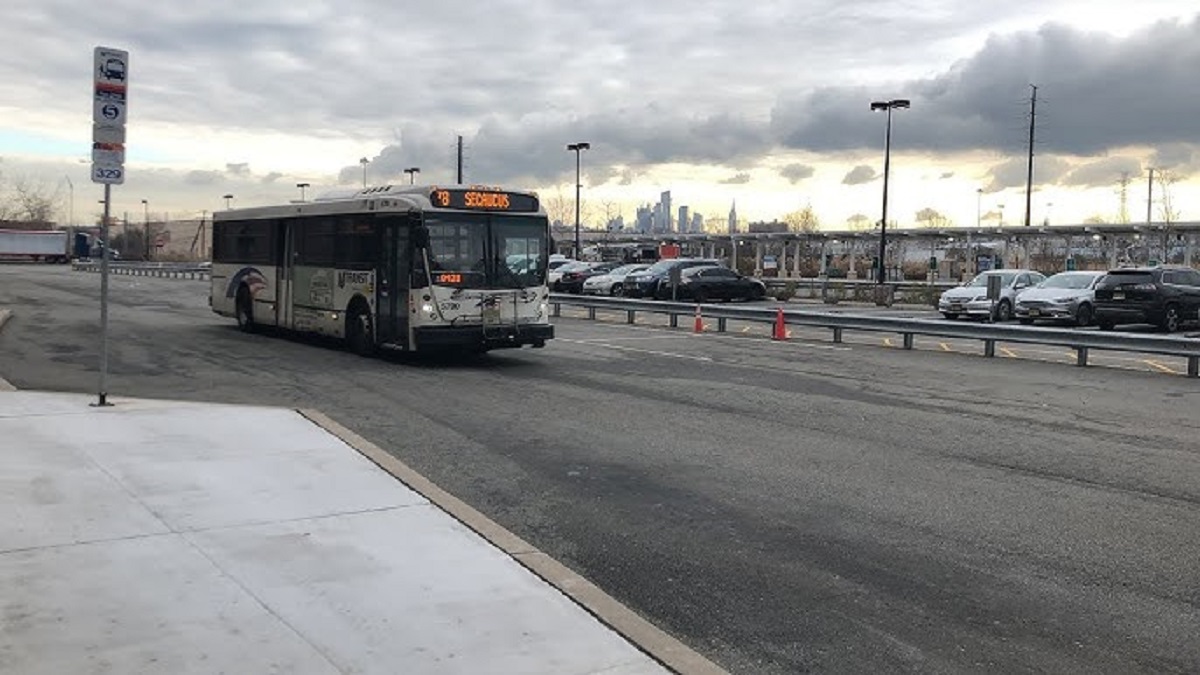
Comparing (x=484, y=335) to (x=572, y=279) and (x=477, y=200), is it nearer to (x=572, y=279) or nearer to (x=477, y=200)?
(x=477, y=200)

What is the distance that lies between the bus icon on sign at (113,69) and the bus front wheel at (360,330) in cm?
774

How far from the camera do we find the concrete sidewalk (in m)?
4.39

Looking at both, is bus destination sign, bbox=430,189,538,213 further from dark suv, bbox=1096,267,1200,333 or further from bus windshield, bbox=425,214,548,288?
dark suv, bbox=1096,267,1200,333

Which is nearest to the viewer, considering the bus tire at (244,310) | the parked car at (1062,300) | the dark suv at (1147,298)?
the bus tire at (244,310)

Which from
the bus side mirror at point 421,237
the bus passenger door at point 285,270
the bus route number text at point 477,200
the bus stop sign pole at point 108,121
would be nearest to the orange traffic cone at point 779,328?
the bus route number text at point 477,200

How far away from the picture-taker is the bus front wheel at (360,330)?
Result: 56.8 ft

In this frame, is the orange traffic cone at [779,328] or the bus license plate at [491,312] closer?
the bus license plate at [491,312]

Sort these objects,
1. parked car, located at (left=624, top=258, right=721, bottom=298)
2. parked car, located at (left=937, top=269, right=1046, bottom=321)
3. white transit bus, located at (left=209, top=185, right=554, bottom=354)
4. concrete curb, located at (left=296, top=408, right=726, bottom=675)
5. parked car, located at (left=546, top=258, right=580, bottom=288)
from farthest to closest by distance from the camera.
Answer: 1. parked car, located at (left=546, top=258, right=580, bottom=288)
2. parked car, located at (left=624, top=258, right=721, bottom=298)
3. parked car, located at (left=937, top=269, right=1046, bottom=321)
4. white transit bus, located at (left=209, top=185, right=554, bottom=354)
5. concrete curb, located at (left=296, top=408, right=726, bottom=675)

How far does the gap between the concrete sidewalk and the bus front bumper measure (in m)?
7.65

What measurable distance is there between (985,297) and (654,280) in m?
14.0

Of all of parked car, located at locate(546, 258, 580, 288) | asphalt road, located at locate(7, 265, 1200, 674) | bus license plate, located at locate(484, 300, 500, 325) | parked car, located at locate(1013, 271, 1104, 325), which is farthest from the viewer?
parked car, located at locate(546, 258, 580, 288)

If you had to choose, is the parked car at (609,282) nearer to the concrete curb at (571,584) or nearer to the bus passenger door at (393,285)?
the bus passenger door at (393,285)

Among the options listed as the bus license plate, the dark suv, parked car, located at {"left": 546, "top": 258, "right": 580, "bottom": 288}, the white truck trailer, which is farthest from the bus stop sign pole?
the white truck trailer

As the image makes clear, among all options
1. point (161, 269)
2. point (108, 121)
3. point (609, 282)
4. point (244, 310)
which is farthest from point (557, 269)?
point (108, 121)
